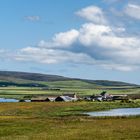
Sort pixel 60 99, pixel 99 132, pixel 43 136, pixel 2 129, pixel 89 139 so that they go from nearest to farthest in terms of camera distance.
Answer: pixel 89 139, pixel 43 136, pixel 99 132, pixel 2 129, pixel 60 99

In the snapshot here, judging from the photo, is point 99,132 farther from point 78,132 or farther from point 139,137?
point 139,137

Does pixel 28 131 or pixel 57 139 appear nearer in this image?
pixel 57 139

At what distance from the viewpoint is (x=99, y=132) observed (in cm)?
5712

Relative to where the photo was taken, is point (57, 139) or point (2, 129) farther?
point (2, 129)

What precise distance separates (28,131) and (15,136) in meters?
6.05

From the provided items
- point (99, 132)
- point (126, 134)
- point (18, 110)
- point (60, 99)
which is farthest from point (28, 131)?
point (60, 99)

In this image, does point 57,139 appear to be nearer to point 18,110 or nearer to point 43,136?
point 43,136

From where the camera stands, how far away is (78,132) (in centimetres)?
5759

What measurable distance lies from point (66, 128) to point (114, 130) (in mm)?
7438

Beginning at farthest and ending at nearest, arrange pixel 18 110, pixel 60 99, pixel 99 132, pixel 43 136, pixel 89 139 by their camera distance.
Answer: pixel 60 99, pixel 18 110, pixel 99 132, pixel 43 136, pixel 89 139

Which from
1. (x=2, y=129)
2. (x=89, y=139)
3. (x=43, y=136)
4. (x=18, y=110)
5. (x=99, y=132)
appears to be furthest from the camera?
(x=18, y=110)

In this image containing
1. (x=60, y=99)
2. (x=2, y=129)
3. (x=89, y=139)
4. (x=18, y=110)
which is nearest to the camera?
(x=89, y=139)

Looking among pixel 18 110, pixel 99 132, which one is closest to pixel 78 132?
pixel 99 132

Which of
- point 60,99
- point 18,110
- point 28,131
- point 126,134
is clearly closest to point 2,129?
point 28,131
